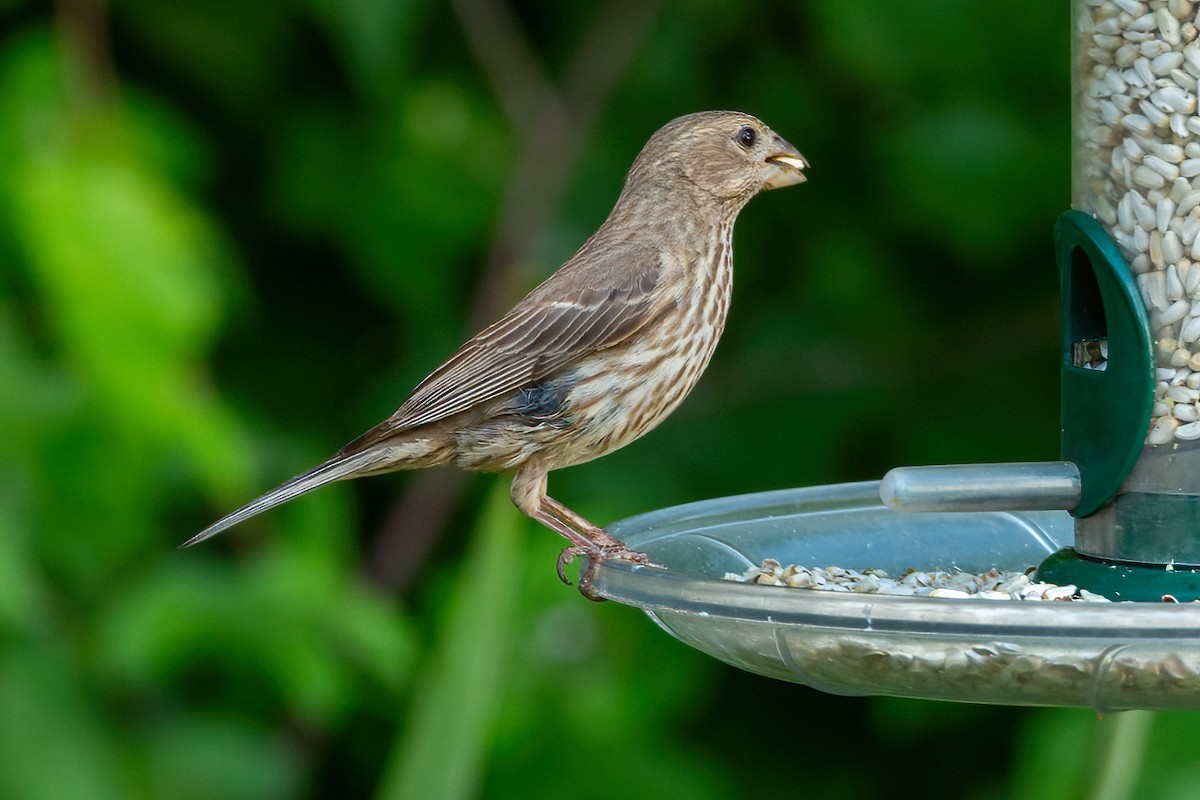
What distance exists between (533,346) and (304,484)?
63 cm

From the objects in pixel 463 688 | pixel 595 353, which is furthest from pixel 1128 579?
pixel 595 353

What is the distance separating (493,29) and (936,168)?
5.44 ft

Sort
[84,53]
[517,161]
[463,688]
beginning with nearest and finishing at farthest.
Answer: [463,688] < [84,53] < [517,161]

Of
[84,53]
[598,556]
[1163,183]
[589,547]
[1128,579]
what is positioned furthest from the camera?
[84,53]

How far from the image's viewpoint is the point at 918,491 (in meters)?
2.73

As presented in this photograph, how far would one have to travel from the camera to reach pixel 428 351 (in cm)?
609

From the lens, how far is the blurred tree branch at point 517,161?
19.3ft

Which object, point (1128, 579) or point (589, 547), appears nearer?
point (1128, 579)

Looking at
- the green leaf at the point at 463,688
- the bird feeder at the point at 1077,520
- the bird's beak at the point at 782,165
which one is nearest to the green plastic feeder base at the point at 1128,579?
the bird feeder at the point at 1077,520

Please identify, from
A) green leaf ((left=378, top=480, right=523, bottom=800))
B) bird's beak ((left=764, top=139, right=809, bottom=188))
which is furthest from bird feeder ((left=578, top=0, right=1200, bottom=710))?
bird's beak ((left=764, top=139, right=809, bottom=188))

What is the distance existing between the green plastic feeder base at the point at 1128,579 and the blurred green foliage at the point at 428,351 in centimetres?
158

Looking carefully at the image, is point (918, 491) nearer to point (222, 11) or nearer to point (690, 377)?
point (690, 377)

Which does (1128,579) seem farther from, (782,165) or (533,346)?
(782,165)

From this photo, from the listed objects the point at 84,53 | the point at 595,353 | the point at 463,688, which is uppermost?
the point at 84,53
